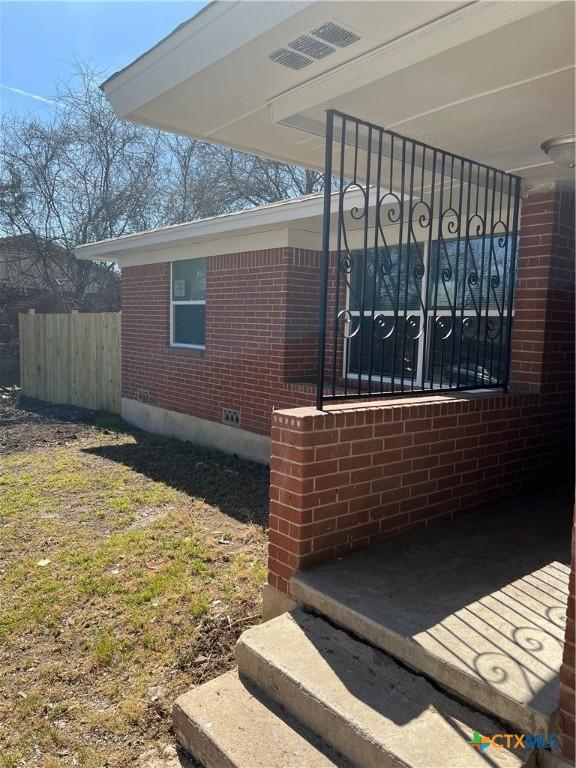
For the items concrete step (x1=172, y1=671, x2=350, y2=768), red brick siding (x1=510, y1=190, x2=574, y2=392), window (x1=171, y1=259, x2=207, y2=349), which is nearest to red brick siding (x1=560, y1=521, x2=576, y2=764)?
concrete step (x1=172, y1=671, x2=350, y2=768)

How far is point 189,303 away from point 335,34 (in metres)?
6.68

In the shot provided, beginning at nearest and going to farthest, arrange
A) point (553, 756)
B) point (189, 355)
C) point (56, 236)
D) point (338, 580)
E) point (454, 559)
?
point (553, 756)
point (338, 580)
point (454, 559)
point (189, 355)
point (56, 236)

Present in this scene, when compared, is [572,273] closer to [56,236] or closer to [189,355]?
[189,355]

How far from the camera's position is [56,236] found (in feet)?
58.0

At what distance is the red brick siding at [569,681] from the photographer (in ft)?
6.06

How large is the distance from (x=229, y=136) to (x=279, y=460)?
92.2 inches

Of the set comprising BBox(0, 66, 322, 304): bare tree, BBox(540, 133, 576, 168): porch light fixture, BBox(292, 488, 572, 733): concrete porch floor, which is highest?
BBox(0, 66, 322, 304): bare tree

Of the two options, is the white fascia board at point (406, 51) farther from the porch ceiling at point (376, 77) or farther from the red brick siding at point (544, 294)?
the red brick siding at point (544, 294)

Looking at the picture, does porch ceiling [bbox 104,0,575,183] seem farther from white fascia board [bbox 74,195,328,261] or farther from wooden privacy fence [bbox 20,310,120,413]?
wooden privacy fence [bbox 20,310,120,413]

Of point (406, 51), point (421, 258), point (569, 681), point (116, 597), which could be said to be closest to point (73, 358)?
Answer: point (116, 597)

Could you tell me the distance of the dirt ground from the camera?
2.74m

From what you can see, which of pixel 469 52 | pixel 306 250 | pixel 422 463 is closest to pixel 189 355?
pixel 306 250

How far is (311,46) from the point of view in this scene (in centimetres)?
274

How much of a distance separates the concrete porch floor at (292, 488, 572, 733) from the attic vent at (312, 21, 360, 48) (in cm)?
273
